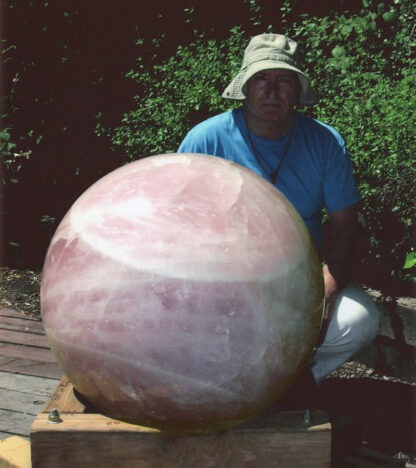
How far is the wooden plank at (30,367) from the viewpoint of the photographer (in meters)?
3.81

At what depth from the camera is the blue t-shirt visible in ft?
10.2

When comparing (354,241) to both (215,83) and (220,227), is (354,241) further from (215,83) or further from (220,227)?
(215,83)

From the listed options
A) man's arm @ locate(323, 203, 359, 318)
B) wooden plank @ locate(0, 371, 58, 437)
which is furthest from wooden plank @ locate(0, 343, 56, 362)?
man's arm @ locate(323, 203, 359, 318)

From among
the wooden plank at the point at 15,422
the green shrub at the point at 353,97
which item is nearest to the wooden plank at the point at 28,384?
the wooden plank at the point at 15,422

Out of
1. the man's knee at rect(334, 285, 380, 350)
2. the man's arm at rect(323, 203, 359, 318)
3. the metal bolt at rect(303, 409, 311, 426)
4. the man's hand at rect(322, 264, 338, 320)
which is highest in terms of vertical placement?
the man's arm at rect(323, 203, 359, 318)

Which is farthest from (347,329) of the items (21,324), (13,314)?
(13,314)

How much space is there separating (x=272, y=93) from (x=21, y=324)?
2.30 meters

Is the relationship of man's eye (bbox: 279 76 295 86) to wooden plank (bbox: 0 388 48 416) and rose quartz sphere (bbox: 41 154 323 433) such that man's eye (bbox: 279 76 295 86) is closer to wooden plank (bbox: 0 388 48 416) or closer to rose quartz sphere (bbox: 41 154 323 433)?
rose quartz sphere (bbox: 41 154 323 433)

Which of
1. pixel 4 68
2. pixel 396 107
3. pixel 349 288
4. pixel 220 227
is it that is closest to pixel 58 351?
pixel 220 227

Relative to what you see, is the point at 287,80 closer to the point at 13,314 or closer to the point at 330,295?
the point at 330,295

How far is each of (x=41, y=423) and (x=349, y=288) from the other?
145cm

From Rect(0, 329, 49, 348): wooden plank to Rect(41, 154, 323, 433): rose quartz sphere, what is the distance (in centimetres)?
203

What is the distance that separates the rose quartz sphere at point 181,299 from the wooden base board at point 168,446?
0.23ft

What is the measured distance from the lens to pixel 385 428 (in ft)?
11.3
